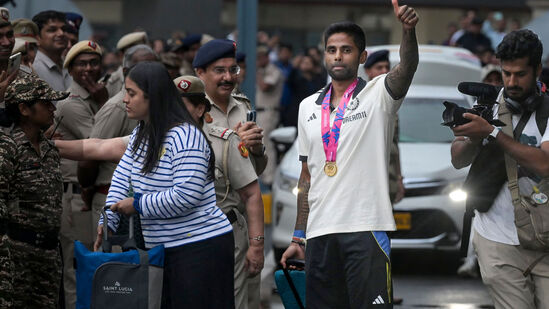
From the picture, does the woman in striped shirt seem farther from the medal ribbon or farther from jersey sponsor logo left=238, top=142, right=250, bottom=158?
jersey sponsor logo left=238, top=142, right=250, bottom=158

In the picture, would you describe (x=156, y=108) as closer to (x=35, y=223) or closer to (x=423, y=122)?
(x=35, y=223)

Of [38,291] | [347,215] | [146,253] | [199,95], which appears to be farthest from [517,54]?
[38,291]

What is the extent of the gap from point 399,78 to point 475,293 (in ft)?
15.8

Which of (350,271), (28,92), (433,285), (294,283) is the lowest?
(433,285)

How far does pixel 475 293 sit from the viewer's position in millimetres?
10320

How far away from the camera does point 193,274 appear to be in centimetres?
568

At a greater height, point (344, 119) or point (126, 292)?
point (344, 119)

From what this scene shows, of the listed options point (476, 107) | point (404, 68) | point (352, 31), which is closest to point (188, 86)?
point (352, 31)

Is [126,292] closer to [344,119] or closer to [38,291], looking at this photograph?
[38,291]

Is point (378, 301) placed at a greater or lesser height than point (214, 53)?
lesser

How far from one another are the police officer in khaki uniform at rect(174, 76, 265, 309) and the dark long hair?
0.88 meters

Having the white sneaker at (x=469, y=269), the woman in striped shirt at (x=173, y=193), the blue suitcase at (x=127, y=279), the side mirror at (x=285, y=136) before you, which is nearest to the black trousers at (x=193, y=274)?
the woman in striped shirt at (x=173, y=193)

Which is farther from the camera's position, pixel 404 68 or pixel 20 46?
pixel 20 46

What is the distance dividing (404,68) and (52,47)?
418 cm
